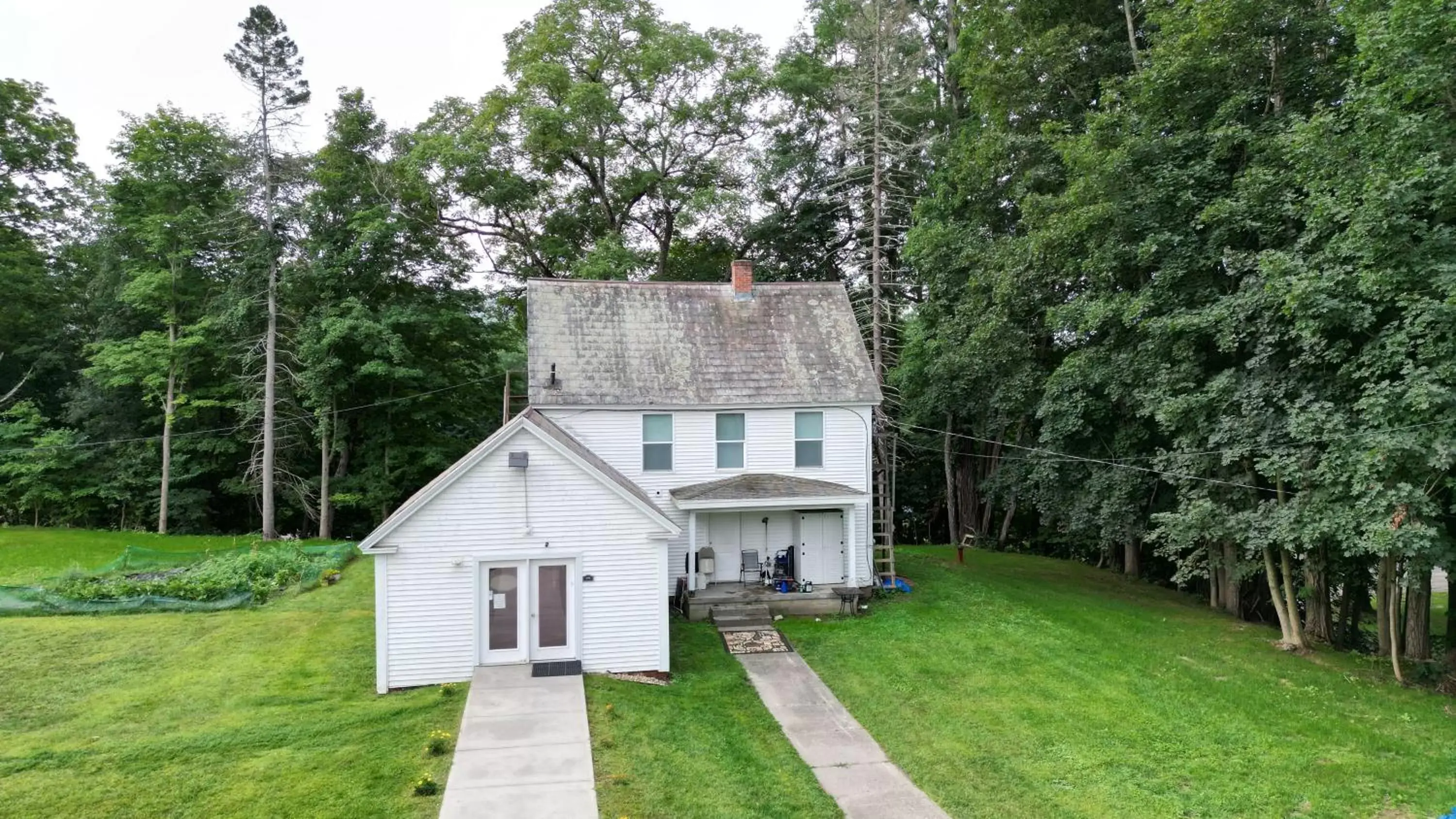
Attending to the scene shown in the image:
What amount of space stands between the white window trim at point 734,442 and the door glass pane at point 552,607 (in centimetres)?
635

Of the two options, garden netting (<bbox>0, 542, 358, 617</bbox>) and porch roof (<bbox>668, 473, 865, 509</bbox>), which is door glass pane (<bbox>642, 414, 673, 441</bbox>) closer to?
porch roof (<bbox>668, 473, 865, 509</bbox>)

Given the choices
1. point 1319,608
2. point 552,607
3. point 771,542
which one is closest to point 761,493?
point 771,542

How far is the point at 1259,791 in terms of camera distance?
32.9 ft

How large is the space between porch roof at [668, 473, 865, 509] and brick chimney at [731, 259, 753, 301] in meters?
5.13

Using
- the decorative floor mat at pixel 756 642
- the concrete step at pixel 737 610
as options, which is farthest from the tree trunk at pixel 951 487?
the decorative floor mat at pixel 756 642

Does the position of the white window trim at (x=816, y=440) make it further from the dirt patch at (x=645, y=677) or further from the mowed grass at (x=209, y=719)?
the mowed grass at (x=209, y=719)

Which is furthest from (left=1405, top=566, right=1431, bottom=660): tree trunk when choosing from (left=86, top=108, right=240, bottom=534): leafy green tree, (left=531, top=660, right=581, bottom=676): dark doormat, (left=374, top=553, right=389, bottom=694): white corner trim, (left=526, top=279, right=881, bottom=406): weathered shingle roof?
(left=86, top=108, right=240, bottom=534): leafy green tree

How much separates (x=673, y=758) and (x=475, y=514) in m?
5.38

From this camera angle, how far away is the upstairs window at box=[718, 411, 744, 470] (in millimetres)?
19172

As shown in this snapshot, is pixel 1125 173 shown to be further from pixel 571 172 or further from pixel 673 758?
pixel 571 172

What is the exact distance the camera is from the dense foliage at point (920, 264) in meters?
14.2

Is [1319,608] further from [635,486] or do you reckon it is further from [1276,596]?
[635,486]

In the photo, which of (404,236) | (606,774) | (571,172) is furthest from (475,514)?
(571,172)

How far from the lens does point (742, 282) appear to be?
2116 centimetres
